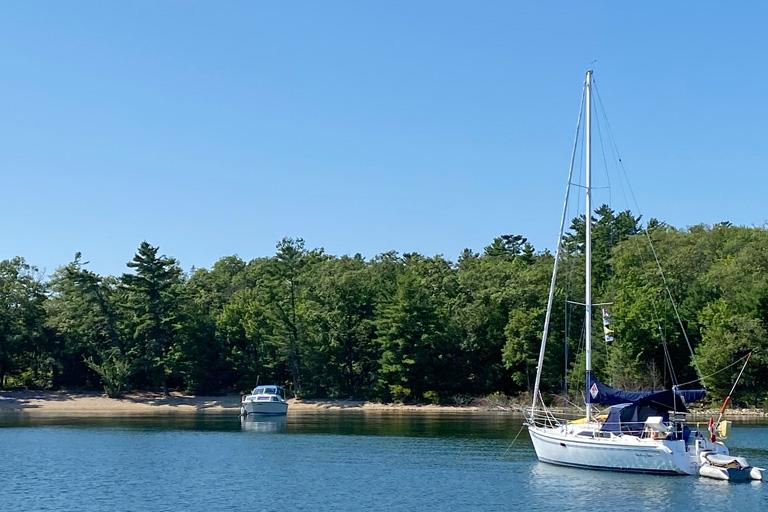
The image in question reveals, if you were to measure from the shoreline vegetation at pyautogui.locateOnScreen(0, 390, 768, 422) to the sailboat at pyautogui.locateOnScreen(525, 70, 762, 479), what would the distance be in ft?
160

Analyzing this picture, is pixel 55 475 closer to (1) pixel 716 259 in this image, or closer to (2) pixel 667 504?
(2) pixel 667 504

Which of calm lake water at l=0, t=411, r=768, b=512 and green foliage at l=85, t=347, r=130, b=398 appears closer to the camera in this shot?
calm lake water at l=0, t=411, r=768, b=512

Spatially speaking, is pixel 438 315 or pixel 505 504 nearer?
pixel 505 504

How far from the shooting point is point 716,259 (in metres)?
98.2

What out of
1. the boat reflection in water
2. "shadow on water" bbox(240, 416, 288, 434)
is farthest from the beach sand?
"shadow on water" bbox(240, 416, 288, 434)

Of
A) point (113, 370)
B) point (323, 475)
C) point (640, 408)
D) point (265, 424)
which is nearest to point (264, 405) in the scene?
point (265, 424)

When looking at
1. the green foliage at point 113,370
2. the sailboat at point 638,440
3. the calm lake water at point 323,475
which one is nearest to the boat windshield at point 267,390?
the calm lake water at point 323,475

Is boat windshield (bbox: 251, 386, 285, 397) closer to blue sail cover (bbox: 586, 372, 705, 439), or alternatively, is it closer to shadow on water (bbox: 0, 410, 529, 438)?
shadow on water (bbox: 0, 410, 529, 438)

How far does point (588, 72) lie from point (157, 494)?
2928 centimetres

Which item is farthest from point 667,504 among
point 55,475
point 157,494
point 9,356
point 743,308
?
point 9,356

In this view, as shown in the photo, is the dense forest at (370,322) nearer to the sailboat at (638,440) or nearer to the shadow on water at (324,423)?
the shadow on water at (324,423)

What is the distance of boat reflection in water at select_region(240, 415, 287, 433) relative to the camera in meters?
74.2

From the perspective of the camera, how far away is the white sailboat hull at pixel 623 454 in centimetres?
4194

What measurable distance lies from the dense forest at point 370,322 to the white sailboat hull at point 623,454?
45609 mm
